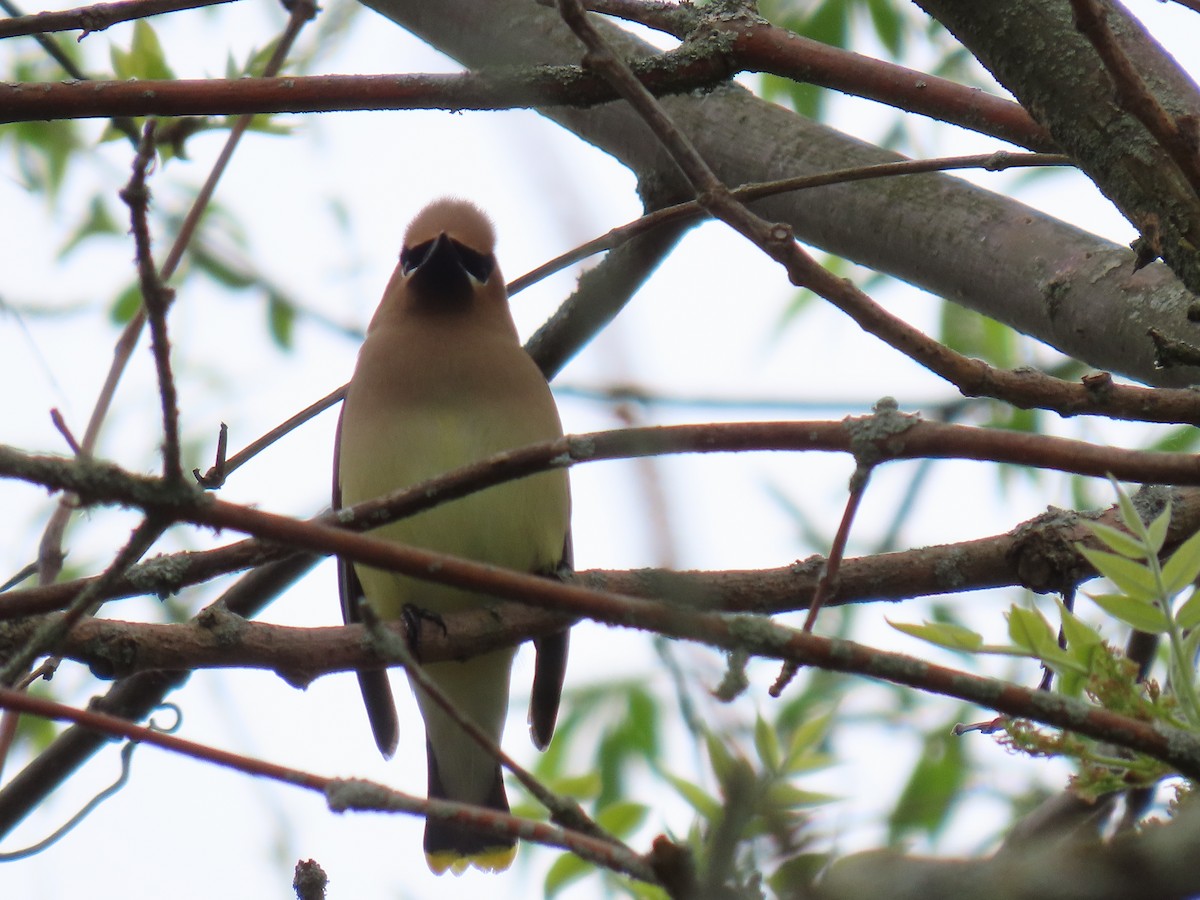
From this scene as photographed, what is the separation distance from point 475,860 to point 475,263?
1.97 m

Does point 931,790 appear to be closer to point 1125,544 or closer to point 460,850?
point 1125,544

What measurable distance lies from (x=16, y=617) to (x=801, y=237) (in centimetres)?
217

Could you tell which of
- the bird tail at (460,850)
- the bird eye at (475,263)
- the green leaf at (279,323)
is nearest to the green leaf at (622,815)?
the bird tail at (460,850)

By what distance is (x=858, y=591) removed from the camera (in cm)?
274

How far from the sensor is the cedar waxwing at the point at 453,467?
14.1ft

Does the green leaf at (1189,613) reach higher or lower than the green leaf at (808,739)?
higher

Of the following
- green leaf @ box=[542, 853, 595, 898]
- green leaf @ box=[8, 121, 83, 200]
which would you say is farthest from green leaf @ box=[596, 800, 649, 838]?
green leaf @ box=[8, 121, 83, 200]

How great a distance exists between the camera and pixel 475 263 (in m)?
5.23

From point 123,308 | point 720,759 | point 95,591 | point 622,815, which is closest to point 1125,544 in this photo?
point 720,759

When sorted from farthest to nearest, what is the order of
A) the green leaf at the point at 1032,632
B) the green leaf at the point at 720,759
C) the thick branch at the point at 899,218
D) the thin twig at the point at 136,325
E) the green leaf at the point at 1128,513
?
the thin twig at the point at 136,325, the thick branch at the point at 899,218, the green leaf at the point at 1032,632, the green leaf at the point at 1128,513, the green leaf at the point at 720,759

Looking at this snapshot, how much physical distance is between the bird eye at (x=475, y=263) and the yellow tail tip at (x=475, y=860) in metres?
1.88

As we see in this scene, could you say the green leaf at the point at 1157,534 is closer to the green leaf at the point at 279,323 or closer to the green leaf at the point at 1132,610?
the green leaf at the point at 1132,610

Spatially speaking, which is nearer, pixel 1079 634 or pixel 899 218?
pixel 1079 634

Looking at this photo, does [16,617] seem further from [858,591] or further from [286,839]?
[858,591]
